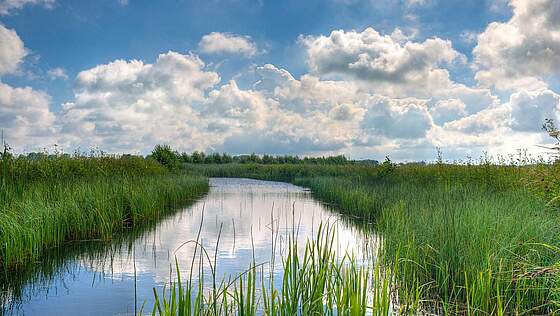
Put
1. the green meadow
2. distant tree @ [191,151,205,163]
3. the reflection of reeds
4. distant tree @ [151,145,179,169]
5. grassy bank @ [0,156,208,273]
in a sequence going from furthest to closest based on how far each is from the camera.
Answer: distant tree @ [191,151,205,163]
distant tree @ [151,145,179,169]
grassy bank @ [0,156,208,273]
the green meadow
the reflection of reeds

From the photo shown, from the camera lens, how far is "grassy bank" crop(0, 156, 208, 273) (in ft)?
28.5

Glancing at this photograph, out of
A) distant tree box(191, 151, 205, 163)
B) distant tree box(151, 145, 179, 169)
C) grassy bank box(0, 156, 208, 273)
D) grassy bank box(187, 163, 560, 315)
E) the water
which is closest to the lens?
grassy bank box(187, 163, 560, 315)

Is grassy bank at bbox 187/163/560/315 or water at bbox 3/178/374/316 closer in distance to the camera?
grassy bank at bbox 187/163/560/315

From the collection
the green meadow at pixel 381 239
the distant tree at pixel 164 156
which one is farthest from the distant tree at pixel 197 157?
the green meadow at pixel 381 239

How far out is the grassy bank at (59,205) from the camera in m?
8.70

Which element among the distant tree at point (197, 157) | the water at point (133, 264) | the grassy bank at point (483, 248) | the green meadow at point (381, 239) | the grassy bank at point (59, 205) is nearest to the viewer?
the green meadow at point (381, 239)

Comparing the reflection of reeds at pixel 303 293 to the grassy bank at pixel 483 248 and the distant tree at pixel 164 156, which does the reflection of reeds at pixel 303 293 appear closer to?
the grassy bank at pixel 483 248

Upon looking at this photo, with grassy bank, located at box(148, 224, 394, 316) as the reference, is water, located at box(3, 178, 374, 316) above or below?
below

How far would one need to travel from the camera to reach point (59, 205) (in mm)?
10727

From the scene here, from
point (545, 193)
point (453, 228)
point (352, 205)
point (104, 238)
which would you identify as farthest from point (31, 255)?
point (352, 205)

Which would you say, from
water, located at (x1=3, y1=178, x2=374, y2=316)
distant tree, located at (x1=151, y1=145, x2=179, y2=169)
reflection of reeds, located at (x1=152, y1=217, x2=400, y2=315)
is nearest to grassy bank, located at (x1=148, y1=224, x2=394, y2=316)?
reflection of reeds, located at (x1=152, y1=217, x2=400, y2=315)

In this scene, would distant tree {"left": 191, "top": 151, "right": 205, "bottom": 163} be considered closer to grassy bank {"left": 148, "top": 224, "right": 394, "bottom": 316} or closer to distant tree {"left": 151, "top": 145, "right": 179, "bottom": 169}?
distant tree {"left": 151, "top": 145, "right": 179, "bottom": 169}

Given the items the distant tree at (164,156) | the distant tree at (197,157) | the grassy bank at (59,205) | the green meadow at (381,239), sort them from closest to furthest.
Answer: the green meadow at (381,239) < the grassy bank at (59,205) < the distant tree at (164,156) < the distant tree at (197,157)

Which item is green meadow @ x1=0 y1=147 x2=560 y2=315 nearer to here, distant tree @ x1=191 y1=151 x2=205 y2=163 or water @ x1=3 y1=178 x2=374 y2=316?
water @ x1=3 y1=178 x2=374 y2=316
